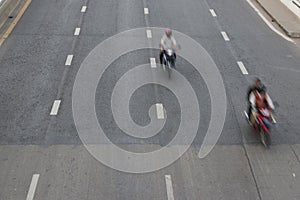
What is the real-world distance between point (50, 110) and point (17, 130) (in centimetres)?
127

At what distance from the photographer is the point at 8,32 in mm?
17312

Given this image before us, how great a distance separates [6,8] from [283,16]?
13.5 metres

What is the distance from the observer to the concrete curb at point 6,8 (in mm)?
18606

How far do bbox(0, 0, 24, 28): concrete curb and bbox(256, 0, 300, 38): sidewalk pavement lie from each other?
1275 centimetres

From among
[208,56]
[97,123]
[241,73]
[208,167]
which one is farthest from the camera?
[208,56]

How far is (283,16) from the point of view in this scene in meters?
19.8

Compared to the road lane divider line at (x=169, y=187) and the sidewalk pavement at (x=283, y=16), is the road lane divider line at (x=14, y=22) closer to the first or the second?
the road lane divider line at (x=169, y=187)

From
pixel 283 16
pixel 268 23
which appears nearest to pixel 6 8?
pixel 268 23

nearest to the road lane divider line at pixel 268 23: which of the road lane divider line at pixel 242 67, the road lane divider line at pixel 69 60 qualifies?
the road lane divider line at pixel 242 67

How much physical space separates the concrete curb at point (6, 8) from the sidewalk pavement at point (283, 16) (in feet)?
41.8

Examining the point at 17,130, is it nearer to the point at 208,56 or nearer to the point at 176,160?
the point at 176,160

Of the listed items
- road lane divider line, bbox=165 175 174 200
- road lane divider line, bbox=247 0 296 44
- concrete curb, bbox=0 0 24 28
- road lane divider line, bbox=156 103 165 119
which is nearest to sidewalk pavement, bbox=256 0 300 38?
road lane divider line, bbox=247 0 296 44

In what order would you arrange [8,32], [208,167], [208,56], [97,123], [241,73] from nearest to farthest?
[208,167], [97,123], [241,73], [208,56], [8,32]

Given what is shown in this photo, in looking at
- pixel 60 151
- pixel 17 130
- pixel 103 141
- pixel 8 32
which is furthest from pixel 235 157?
pixel 8 32
